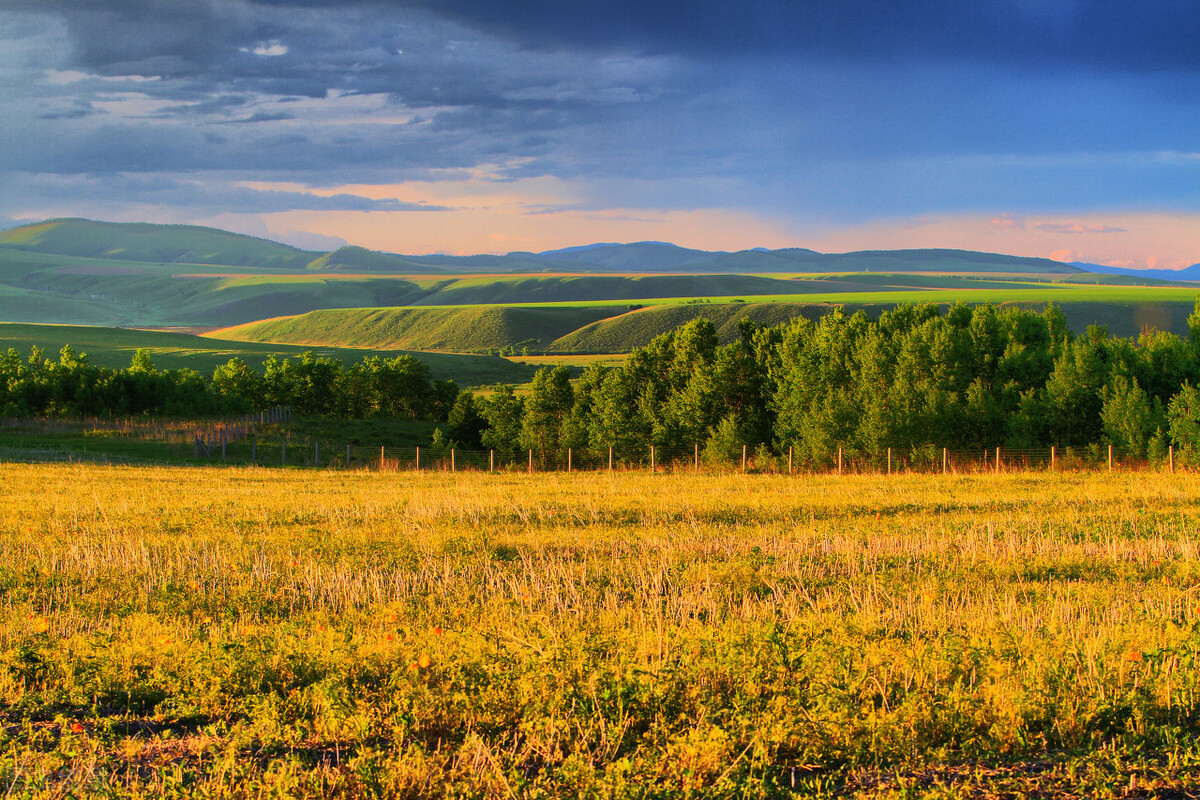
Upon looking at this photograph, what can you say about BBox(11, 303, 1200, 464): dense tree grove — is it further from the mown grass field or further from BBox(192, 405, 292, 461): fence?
the mown grass field

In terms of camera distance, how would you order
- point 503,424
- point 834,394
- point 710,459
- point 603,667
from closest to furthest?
point 603,667
point 710,459
point 834,394
point 503,424

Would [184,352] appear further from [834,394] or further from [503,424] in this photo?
[834,394]

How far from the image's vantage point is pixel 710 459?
4341 cm

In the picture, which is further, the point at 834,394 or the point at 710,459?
the point at 834,394

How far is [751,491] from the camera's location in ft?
69.9

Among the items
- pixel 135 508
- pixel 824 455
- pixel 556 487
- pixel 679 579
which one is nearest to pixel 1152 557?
pixel 679 579

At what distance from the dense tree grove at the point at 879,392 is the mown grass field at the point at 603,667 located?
106 feet

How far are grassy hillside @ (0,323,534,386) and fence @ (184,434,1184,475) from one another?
70486mm

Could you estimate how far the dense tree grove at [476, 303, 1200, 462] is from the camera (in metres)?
42.4

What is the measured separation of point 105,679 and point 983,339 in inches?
1983

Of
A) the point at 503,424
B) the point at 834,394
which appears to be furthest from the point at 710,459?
the point at 503,424

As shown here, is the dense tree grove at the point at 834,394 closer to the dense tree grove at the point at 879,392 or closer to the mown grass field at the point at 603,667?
the dense tree grove at the point at 879,392

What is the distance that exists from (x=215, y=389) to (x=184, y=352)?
73.3m

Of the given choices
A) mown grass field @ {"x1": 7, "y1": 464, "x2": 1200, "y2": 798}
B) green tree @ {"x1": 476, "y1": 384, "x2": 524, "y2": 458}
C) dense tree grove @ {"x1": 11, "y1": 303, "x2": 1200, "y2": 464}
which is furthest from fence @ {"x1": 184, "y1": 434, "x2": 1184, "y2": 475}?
mown grass field @ {"x1": 7, "y1": 464, "x2": 1200, "y2": 798}
